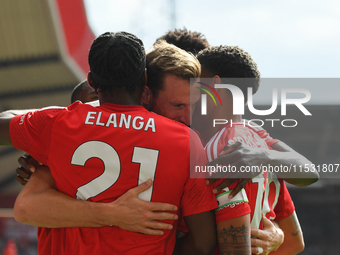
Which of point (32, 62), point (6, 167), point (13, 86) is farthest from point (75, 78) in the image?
point (6, 167)

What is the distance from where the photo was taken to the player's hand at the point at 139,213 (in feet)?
5.76

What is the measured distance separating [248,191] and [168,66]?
0.97 m

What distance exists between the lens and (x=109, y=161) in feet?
5.77

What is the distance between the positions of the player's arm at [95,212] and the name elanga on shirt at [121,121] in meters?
0.32

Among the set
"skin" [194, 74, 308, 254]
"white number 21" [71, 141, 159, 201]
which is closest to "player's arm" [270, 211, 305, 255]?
"skin" [194, 74, 308, 254]

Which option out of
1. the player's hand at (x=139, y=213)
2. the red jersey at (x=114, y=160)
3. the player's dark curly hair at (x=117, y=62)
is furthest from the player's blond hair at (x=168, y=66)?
the player's hand at (x=139, y=213)

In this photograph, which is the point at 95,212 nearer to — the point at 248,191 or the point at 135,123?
the point at 135,123

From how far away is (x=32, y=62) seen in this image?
8.76m

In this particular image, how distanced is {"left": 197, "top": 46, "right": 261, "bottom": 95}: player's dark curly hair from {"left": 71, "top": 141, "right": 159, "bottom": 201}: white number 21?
99 centimetres

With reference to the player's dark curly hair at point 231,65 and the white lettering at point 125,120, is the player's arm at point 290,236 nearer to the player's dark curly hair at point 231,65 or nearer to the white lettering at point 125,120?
the player's dark curly hair at point 231,65

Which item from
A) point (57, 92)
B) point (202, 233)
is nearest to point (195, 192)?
point (202, 233)

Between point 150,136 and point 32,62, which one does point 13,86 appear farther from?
point 150,136

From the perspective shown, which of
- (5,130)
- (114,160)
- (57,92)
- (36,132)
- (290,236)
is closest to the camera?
(114,160)

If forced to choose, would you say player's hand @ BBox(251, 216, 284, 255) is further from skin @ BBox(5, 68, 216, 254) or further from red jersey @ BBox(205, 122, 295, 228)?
skin @ BBox(5, 68, 216, 254)
